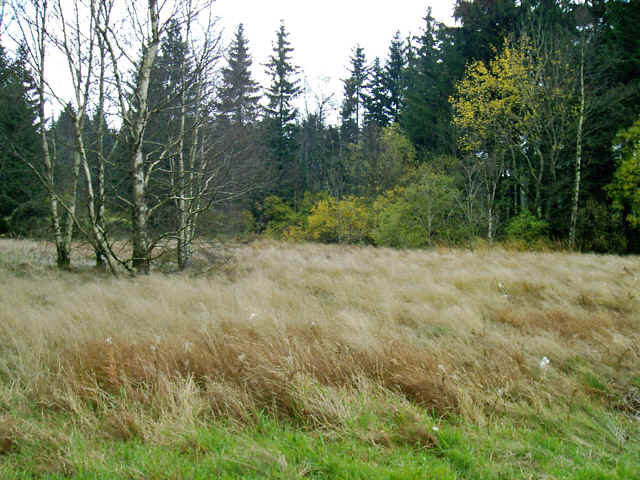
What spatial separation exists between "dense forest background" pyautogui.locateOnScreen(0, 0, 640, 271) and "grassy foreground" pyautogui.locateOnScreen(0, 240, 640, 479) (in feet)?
12.2

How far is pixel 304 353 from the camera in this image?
10.2ft

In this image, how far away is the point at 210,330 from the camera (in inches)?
152

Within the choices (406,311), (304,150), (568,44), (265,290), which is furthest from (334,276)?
(304,150)

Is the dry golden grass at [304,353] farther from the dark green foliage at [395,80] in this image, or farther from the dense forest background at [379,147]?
the dark green foliage at [395,80]

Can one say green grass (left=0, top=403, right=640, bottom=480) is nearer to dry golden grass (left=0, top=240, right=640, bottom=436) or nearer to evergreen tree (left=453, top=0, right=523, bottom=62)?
dry golden grass (left=0, top=240, right=640, bottom=436)

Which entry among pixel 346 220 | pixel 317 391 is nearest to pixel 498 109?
pixel 346 220

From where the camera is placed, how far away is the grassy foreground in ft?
6.31

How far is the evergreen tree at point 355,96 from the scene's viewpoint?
36.2 meters

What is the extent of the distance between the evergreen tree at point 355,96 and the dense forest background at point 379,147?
21.4 feet

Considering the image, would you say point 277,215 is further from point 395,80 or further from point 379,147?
point 395,80

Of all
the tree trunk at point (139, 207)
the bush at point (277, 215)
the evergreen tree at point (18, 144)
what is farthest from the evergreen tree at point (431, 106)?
the evergreen tree at point (18, 144)

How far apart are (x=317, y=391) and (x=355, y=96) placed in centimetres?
3871

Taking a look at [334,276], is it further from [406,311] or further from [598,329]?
[598,329]

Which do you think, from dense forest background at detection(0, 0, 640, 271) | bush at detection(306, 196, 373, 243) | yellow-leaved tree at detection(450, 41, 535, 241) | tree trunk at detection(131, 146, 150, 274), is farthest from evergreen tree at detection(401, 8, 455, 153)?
tree trunk at detection(131, 146, 150, 274)
